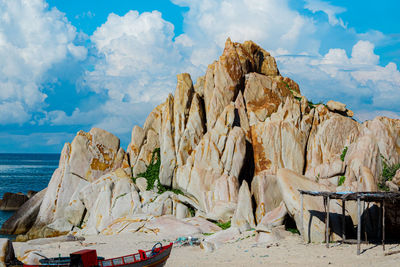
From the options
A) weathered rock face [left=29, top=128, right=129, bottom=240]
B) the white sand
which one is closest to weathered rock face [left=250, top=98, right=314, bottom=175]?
the white sand

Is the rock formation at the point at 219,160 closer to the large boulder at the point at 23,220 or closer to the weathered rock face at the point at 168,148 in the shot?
the weathered rock face at the point at 168,148

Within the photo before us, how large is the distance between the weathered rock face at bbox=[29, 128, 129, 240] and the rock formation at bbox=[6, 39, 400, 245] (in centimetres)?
8

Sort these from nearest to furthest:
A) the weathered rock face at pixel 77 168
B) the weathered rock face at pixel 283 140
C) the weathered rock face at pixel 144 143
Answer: the weathered rock face at pixel 283 140 < the weathered rock face at pixel 77 168 < the weathered rock face at pixel 144 143

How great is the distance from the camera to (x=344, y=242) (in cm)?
2103

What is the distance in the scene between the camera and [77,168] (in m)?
35.1

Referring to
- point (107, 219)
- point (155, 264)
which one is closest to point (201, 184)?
point (107, 219)

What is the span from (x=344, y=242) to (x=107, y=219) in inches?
652

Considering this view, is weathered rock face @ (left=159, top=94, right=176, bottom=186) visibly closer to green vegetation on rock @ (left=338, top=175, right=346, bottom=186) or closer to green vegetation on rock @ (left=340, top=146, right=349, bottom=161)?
green vegetation on rock @ (left=340, top=146, right=349, bottom=161)

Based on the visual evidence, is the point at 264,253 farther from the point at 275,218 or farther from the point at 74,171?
the point at 74,171

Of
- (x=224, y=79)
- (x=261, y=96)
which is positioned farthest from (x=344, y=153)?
(x=224, y=79)

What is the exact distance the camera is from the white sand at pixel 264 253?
18.1 meters

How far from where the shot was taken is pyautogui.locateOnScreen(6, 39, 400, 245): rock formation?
2711cm

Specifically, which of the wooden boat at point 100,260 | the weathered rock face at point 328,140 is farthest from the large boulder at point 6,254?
the weathered rock face at point 328,140

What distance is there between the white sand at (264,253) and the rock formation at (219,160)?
2983 millimetres
